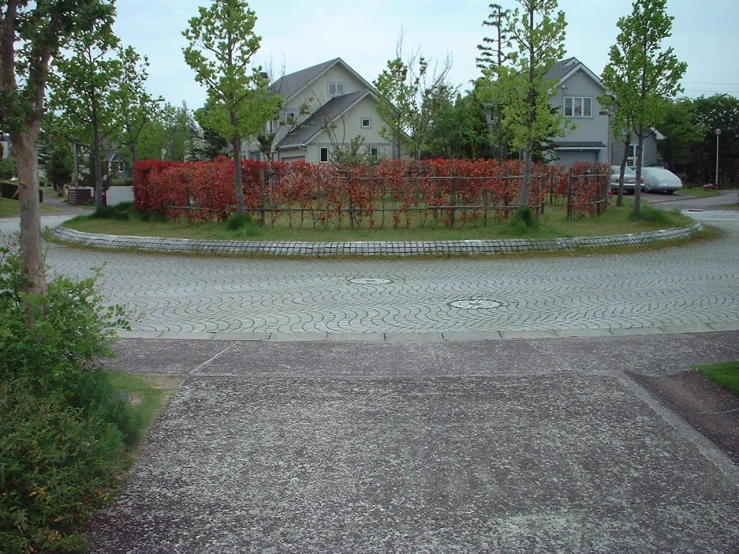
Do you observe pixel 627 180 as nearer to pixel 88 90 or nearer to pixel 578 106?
pixel 578 106

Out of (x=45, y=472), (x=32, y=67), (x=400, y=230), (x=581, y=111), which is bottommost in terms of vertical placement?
(x=45, y=472)

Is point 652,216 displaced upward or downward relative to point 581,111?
downward

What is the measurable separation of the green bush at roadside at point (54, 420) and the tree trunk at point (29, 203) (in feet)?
0.50

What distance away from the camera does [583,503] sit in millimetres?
4344

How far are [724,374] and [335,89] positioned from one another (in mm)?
50083

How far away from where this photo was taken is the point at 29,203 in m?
5.22

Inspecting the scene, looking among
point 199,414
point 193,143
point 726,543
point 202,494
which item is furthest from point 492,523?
point 193,143

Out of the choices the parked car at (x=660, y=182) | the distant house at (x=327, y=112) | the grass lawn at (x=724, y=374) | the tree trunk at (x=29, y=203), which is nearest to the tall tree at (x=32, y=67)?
the tree trunk at (x=29, y=203)

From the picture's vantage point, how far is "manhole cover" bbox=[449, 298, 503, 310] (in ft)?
34.0

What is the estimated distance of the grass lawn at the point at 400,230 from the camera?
57.7ft

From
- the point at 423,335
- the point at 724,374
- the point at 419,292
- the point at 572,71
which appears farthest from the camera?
the point at 572,71

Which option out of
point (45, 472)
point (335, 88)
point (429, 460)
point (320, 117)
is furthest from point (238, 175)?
point (335, 88)

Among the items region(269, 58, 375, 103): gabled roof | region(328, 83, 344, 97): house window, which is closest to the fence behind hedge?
region(269, 58, 375, 103): gabled roof

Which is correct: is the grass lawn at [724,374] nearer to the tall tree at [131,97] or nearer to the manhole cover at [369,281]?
the manhole cover at [369,281]
